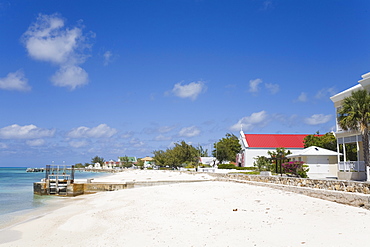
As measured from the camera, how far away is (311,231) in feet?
32.8

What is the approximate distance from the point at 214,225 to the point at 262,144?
50.2 m

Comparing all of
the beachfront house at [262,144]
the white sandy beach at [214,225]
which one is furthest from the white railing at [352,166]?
the beachfront house at [262,144]

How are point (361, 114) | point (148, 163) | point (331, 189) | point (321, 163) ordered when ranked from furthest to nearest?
point (148, 163)
point (321, 163)
point (361, 114)
point (331, 189)

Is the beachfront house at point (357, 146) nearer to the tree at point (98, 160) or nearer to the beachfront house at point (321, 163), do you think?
the beachfront house at point (321, 163)

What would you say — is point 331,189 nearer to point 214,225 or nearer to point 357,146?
point 214,225

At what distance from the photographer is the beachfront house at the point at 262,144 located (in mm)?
58969

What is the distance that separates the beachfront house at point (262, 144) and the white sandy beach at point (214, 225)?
136 ft

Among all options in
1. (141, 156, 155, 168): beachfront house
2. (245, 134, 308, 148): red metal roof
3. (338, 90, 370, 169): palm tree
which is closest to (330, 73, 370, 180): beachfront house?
(338, 90, 370, 169): palm tree

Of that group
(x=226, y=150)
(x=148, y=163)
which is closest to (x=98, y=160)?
(x=148, y=163)

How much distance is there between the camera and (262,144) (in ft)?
198

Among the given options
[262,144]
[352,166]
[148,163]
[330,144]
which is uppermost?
[262,144]

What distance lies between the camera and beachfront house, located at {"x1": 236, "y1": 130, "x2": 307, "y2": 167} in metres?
59.0

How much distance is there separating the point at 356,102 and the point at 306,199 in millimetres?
7501

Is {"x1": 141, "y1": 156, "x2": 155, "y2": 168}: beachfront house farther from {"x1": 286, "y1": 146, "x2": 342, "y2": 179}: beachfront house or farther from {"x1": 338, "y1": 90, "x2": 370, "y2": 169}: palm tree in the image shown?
{"x1": 338, "y1": 90, "x2": 370, "y2": 169}: palm tree
